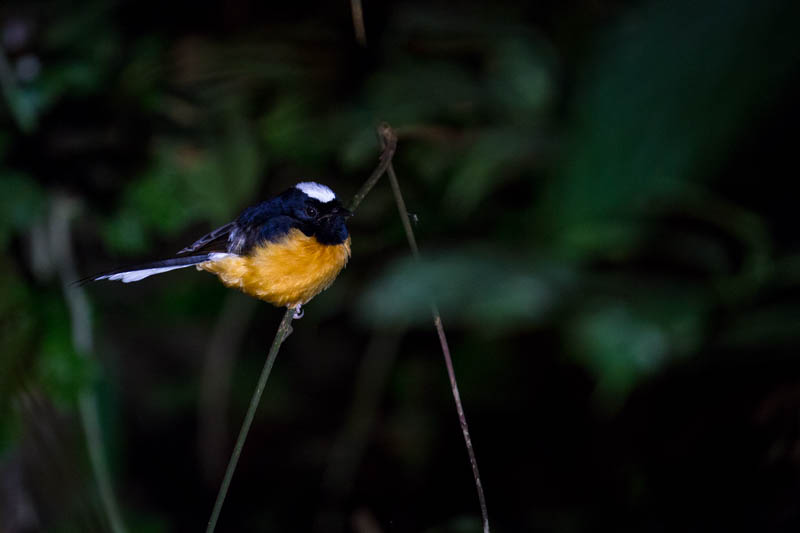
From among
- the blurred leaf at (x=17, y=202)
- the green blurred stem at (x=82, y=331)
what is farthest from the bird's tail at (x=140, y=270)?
the blurred leaf at (x=17, y=202)

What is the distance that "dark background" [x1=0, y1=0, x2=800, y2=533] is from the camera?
3.32 feet

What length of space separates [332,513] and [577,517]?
91 cm

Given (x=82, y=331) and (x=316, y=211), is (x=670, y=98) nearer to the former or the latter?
(x=316, y=211)

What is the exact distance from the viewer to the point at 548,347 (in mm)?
1876

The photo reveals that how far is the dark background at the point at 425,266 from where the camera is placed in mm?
1011

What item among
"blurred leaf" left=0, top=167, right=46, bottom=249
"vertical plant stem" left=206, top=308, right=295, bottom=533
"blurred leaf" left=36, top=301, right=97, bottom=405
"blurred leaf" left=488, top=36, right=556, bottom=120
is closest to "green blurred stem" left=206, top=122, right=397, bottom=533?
"vertical plant stem" left=206, top=308, right=295, bottom=533

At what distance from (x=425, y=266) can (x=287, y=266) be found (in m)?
0.39

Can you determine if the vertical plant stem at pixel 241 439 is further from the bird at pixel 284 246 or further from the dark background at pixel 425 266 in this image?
the bird at pixel 284 246

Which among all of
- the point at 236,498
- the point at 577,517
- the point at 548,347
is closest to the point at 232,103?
the point at 548,347

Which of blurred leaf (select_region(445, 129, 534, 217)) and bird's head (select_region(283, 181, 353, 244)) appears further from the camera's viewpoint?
blurred leaf (select_region(445, 129, 534, 217))

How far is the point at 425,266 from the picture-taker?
74 centimetres

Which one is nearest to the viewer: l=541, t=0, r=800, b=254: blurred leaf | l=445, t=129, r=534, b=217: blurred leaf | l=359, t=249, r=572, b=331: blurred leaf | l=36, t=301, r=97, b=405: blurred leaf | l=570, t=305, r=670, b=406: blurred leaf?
l=541, t=0, r=800, b=254: blurred leaf

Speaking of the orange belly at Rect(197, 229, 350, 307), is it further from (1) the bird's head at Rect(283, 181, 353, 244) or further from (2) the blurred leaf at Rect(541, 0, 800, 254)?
(2) the blurred leaf at Rect(541, 0, 800, 254)

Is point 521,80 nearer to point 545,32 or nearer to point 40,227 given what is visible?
point 545,32
